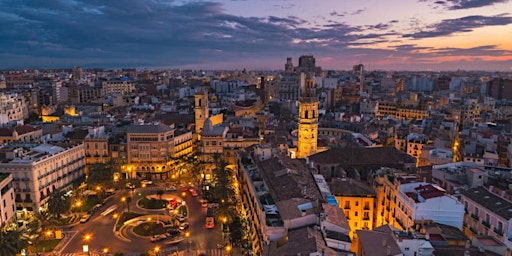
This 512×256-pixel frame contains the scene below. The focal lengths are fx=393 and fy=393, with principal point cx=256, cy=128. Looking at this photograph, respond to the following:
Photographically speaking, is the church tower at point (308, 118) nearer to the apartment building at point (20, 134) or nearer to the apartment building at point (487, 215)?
the apartment building at point (487, 215)

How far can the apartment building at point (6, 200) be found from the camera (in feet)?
186

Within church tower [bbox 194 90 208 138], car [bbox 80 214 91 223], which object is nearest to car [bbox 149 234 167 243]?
car [bbox 80 214 91 223]

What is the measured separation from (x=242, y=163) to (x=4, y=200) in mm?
36462

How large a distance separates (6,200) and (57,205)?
6.87m

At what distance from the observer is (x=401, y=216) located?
165ft

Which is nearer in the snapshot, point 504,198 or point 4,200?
point 504,198

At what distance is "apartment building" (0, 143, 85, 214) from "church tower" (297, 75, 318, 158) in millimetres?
45708

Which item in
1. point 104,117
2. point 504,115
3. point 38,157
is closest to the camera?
point 38,157

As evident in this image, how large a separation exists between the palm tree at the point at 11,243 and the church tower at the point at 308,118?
1989 inches

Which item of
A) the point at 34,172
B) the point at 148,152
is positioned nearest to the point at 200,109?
the point at 148,152

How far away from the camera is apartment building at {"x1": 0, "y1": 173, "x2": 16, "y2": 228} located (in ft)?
186

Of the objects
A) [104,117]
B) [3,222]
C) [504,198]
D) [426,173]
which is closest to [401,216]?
[504,198]

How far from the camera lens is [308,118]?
254ft

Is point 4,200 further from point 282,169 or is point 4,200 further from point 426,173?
point 426,173
